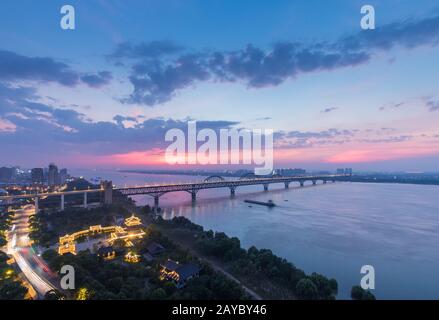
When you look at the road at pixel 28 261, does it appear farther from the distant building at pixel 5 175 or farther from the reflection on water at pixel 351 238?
the distant building at pixel 5 175

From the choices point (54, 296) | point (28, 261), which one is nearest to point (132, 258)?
point (54, 296)

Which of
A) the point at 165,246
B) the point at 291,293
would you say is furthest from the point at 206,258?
the point at 291,293

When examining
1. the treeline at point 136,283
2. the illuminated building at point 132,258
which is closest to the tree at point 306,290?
the treeline at point 136,283

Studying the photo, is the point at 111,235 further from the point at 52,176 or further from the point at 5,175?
the point at 5,175

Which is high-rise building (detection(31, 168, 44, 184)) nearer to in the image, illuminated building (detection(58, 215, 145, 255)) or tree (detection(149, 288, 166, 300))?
illuminated building (detection(58, 215, 145, 255))
